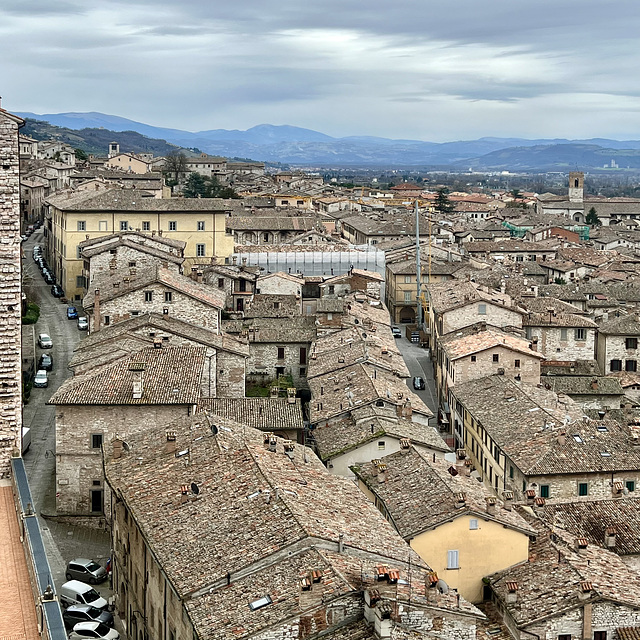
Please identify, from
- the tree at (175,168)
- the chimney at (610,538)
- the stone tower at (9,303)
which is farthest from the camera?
the tree at (175,168)

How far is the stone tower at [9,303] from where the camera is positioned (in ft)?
71.1

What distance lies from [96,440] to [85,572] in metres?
5.33

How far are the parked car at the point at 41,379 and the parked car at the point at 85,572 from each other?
19531 mm

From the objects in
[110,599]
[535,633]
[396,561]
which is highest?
[396,561]

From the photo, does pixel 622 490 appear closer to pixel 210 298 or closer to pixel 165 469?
pixel 165 469

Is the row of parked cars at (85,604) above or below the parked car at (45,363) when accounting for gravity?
below

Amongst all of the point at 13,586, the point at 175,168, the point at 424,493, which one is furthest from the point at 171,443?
the point at 175,168

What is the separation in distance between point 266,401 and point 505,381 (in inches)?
459

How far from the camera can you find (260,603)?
63.9ft

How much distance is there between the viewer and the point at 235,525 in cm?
2231

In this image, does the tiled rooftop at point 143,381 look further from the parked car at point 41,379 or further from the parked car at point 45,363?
the parked car at point 45,363

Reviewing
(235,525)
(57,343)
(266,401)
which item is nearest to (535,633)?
(235,525)

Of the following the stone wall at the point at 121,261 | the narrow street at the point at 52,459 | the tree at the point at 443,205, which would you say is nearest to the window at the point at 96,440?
the narrow street at the point at 52,459

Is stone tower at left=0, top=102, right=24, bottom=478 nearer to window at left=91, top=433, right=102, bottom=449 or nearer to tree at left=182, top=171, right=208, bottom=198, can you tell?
window at left=91, top=433, right=102, bottom=449
